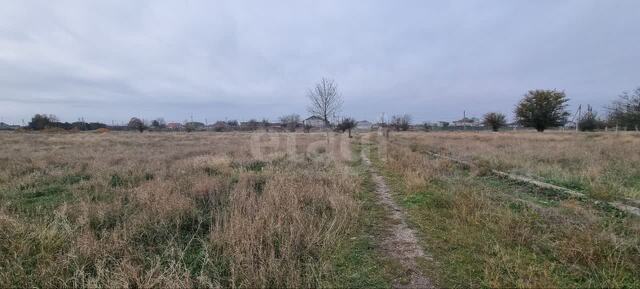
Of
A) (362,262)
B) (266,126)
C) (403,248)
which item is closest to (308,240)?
(362,262)

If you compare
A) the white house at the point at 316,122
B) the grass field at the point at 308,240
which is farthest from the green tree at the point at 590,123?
the grass field at the point at 308,240

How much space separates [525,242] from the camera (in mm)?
3912

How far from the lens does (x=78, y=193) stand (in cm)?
719

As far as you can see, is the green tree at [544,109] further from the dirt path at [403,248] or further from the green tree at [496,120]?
the dirt path at [403,248]

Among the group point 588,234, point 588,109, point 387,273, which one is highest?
point 588,109

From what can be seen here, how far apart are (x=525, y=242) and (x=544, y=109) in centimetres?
5180

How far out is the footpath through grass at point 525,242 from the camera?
10.2ft

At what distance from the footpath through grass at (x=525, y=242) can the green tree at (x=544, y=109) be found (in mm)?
48509

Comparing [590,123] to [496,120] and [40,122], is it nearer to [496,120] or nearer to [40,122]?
[496,120]

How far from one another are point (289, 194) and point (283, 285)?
9.50 ft

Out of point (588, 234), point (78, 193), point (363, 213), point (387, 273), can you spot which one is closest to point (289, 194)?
point (363, 213)

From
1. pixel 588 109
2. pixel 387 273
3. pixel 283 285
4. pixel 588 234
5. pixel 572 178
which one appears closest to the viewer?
pixel 283 285

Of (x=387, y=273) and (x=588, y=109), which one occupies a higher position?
(x=588, y=109)

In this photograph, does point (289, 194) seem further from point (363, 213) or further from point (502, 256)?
point (502, 256)
